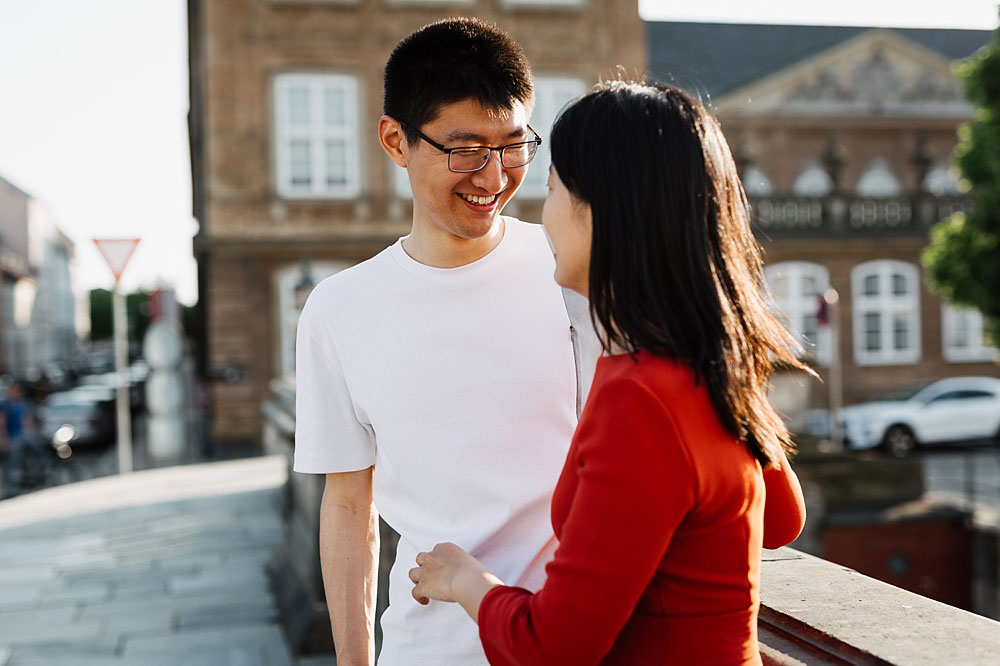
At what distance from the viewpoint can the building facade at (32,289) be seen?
52.5 meters

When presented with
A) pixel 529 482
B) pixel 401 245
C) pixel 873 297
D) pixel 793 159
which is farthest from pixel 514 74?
pixel 793 159

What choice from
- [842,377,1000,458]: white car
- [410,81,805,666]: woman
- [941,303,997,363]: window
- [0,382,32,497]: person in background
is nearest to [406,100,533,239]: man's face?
[410,81,805,666]: woman

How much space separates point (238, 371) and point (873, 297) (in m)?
15.8

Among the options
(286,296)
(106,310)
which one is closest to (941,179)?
(286,296)

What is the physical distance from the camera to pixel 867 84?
29.1 meters

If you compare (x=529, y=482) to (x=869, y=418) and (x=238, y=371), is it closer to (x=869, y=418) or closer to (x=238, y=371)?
(x=238, y=371)

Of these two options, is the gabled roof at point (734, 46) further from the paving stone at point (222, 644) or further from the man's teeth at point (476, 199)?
the man's teeth at point (476, 199)

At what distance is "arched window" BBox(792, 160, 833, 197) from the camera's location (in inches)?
Result: 1146

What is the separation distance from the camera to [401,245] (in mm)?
2008

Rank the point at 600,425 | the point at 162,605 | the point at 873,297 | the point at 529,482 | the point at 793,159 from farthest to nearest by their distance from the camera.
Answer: the point at 793,159, the point at 873,297, the point at 162,605, the point at 529,482, the point at 600,425

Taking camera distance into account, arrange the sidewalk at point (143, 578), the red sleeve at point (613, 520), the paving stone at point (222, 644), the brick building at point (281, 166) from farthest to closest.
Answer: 1. the brick building at point (281, 166)
2. the sidewalk at point (143, 578)
3. the paving stone at point (222, 644)
4. the red sleeve at point (613, 520)

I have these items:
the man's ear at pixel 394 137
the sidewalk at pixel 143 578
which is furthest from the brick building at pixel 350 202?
the man's ear at pixel 394 137

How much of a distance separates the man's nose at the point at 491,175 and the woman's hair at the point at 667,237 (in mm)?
527

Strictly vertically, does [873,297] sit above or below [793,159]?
below
